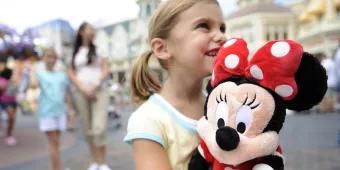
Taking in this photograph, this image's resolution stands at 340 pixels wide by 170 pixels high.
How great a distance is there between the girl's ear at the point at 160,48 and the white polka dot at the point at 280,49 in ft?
1.28

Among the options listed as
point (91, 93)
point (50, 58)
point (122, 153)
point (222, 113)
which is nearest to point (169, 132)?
point (222, 113)

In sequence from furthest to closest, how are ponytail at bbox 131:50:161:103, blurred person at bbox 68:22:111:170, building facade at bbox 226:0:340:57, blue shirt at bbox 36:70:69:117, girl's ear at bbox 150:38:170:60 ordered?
building facade at bbox 226:0:340:57, blue shirt at bbox 36:70:69:117, blurred person at bbox 68:22:111:170, ponytail at bbox 131:50:161:103, girl's ear at bbox 150:38:170:60

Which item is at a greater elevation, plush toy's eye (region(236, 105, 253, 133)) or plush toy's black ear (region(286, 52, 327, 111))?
plush toy's black ear (region(286, 52, 327, 111))

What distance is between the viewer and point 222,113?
1098mm

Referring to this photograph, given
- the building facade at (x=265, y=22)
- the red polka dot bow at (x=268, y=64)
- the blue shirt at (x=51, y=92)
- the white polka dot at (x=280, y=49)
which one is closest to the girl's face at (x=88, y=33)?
the blue shirt at (x=51, y=92)

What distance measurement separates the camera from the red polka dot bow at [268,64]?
3.41ft

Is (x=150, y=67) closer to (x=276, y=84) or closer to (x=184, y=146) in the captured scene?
(x=184, y=146)

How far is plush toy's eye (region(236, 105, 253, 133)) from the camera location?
1063mm

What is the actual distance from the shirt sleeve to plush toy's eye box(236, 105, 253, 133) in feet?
0.81

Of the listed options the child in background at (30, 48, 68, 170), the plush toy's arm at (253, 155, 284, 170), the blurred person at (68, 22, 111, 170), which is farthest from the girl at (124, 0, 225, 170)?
the child in background at (30, 48, 68, 170)

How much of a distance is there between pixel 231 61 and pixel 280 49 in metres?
0.12

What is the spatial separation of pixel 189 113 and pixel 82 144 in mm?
5874

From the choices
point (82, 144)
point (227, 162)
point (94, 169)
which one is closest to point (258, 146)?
point (227, 162)

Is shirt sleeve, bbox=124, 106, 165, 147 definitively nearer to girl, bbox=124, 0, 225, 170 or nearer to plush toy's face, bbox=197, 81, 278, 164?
girl, bbox=124, 0, 225, 170
